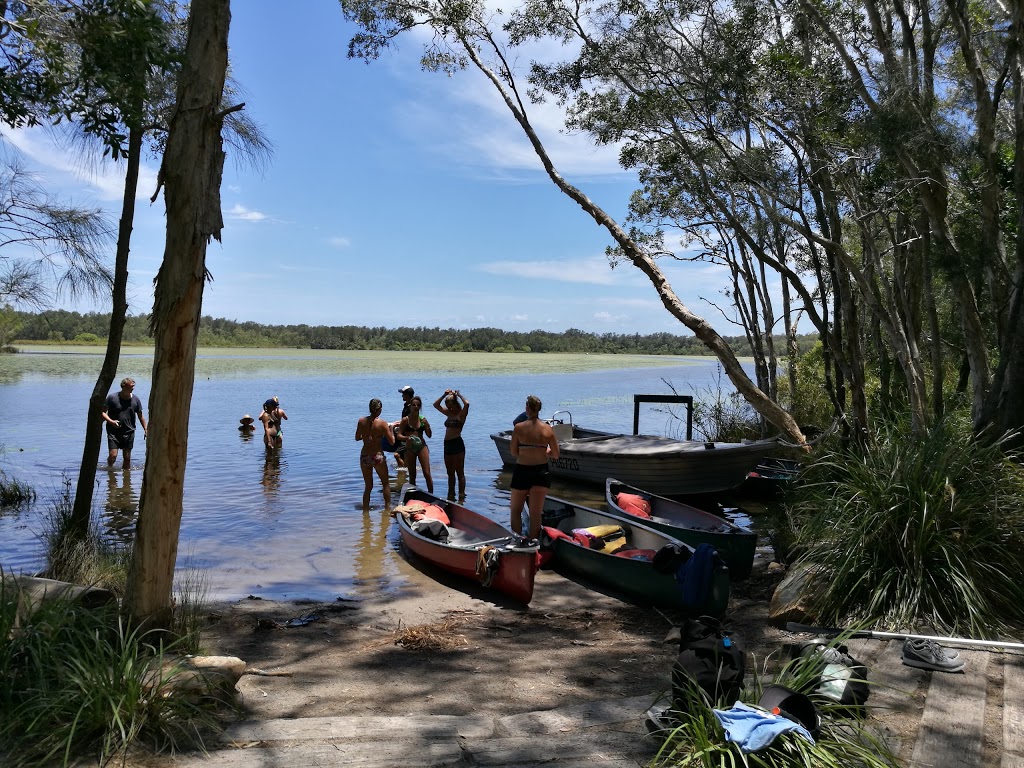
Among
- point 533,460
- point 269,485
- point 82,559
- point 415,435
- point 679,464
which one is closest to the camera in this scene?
point 82,559

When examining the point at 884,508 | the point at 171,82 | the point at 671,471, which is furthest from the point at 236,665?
the point at 671,471

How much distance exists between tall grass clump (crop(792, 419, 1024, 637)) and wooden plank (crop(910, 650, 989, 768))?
70 centimetres

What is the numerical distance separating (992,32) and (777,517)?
7140 millimetres

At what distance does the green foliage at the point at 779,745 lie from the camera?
286 centimetres

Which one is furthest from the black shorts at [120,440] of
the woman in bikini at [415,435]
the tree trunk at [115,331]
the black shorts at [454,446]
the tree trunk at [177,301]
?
the tree trunk at [177,301]

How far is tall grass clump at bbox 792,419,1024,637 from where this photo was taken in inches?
194

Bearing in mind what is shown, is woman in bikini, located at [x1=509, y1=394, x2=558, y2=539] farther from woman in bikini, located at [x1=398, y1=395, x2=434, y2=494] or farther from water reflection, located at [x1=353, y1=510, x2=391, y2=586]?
woman in bikini, located at [x1=398, y1=395, x2=434, y2=494]

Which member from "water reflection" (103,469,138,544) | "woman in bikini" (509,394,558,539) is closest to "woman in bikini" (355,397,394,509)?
"woman in bikini" (509,394,558,539)

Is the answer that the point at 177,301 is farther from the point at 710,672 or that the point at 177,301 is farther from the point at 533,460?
the point at 533,460

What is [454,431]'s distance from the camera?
41.3ft

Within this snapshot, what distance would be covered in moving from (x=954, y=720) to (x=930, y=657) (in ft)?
2.16

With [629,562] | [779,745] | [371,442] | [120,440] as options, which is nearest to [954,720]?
[779,745]

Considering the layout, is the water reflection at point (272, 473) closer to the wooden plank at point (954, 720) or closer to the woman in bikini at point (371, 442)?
the woman in bikini at point (371, 442)

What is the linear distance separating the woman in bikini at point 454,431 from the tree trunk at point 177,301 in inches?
306
